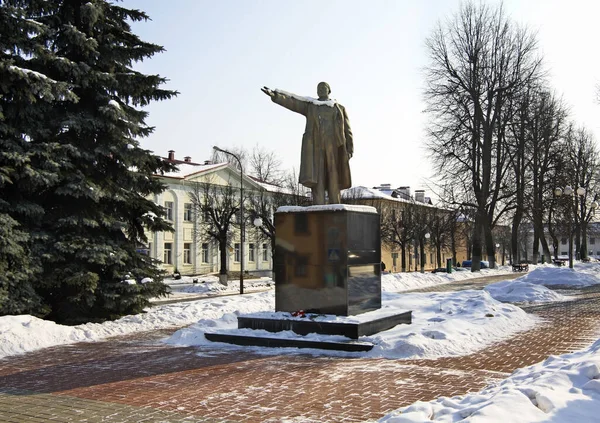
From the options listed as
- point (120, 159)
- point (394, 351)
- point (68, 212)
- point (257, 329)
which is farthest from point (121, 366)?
point (120, 159)

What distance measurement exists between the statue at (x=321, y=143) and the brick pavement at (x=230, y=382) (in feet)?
11.4

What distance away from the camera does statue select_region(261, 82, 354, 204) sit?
11.2 metres

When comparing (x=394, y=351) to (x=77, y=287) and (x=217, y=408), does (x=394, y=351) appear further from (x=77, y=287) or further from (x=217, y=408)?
(x=77, y=287)

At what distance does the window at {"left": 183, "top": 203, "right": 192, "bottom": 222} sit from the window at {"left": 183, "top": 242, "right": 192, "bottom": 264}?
78.9 inches

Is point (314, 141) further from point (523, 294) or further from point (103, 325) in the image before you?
point (523, 294)

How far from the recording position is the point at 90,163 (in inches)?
547

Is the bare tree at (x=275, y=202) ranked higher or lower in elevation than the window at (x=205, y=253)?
higher

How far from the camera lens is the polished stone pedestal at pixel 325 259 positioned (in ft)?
33.5

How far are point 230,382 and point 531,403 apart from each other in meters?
3.67

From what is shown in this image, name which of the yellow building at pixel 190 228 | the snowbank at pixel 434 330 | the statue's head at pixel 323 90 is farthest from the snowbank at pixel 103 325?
the yellow building at pixel 190 228

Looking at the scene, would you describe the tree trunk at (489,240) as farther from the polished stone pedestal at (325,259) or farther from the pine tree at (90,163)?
the polished stone pedestal at (325,259)

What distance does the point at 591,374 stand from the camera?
551 cm

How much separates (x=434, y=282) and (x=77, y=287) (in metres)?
19.9

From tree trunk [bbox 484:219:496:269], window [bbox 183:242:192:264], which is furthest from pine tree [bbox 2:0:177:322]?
window [bbox 183:242:192:264]
